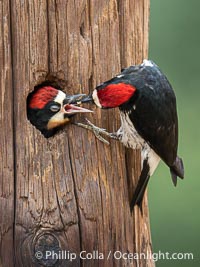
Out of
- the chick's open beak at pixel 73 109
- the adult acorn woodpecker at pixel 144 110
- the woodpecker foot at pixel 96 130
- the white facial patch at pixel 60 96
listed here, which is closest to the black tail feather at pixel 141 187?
the adult acorn woodpecker at pixel 144 110

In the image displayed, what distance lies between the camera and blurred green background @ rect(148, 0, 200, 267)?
7949 mm

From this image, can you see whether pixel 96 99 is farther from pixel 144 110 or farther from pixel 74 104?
pixel 144 110

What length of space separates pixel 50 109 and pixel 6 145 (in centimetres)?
39

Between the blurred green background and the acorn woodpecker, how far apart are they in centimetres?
263

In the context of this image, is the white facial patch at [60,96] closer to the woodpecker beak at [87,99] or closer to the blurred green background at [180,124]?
the woodpecker beak at [87,99]

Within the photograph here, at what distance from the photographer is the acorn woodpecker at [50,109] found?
17.3 feet

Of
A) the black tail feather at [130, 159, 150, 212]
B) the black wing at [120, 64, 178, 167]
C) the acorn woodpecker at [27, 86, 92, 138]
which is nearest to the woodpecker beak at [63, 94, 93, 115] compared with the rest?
the acorn woodpecker at [27, 86, 92, 138]

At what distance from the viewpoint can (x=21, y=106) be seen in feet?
17.0

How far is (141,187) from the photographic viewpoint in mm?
5359

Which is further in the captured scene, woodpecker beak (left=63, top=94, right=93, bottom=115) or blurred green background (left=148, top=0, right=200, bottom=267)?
blurred green background (left=148, top=0, right=200, bottom=267)

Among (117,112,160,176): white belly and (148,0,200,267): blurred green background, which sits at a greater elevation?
(148,0,200,267): blurred green background

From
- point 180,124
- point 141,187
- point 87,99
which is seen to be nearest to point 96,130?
point 87,99

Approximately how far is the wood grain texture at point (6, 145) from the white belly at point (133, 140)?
60 cm

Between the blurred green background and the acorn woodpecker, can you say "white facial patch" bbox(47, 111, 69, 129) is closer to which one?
the acorn woodpecker
